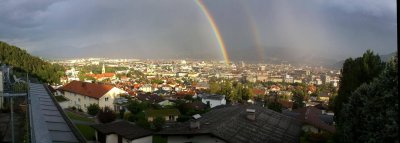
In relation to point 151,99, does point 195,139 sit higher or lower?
higher

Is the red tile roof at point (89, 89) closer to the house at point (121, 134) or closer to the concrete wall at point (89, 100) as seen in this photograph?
the concrete wall at point (89, 100)

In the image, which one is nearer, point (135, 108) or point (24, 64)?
point (135, 108)

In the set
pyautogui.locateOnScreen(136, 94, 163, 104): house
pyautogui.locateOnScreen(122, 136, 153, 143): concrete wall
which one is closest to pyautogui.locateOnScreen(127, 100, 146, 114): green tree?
pyautogui.locateOnScreen(136, 94, 163, 104): house

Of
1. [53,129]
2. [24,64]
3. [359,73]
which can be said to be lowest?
[53,129]

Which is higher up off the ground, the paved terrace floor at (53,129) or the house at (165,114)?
the paved terrace floor at (53,129)

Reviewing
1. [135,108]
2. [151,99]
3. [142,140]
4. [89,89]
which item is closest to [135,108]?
[135,108]

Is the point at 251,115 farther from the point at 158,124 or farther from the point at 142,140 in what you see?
the point at 158,124

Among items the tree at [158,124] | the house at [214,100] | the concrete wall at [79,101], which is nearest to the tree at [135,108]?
the concrete wall at [79,101]
